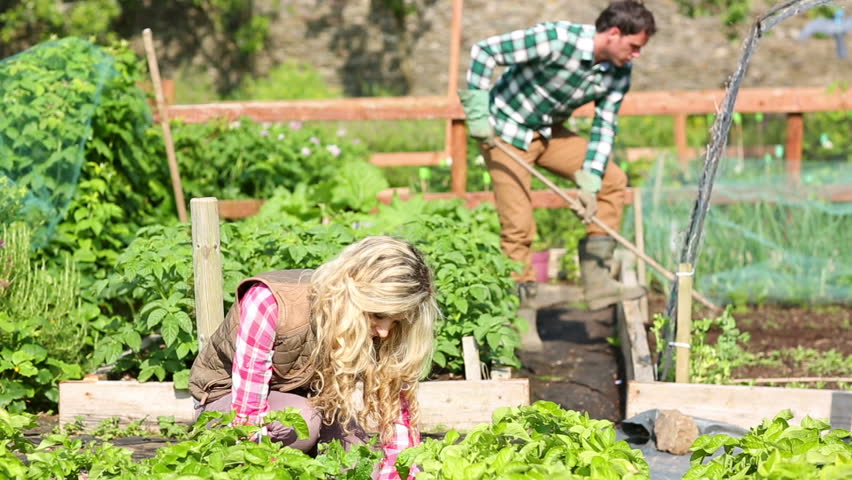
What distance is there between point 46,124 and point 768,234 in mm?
4036

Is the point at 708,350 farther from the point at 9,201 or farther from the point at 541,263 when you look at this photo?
the point at 9,201

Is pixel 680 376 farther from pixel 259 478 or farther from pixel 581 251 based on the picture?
pixel 259 478

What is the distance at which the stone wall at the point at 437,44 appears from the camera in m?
13.5

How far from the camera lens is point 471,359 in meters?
4.22

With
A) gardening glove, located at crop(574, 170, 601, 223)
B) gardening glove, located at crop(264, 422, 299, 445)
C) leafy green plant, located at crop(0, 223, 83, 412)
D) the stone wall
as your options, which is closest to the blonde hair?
gardening glove, located at crop(264, 422, 299, 445)

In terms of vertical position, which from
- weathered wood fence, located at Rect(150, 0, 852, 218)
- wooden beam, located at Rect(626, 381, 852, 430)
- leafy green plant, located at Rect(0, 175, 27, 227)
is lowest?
wooden beam, located at Rect(626, 381, 852, 430)

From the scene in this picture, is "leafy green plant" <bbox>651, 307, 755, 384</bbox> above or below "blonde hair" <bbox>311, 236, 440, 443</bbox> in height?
below

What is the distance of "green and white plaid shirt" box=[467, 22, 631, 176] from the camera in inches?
197

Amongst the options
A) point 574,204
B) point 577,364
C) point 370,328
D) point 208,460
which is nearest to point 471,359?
point 577,364

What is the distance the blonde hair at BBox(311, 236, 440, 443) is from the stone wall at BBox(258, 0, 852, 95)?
10.9 meters

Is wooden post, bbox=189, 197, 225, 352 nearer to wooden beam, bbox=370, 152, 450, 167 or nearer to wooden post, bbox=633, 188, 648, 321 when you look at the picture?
wooden post, bbox=633, 188, 648, 321

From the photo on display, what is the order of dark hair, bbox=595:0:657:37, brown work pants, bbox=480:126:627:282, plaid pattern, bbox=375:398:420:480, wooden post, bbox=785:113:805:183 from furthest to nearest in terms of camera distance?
wooden post, bbox=785:113:805:183
brown work pants, bbox=480:126:627:282
dark hair, bbox=595:0:657:37
plaid pattern, bbox=375:398:420:480

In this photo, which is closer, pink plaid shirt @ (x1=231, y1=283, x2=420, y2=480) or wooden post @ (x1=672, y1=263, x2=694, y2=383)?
pink plaid shirt @ (x1=231, y1=283, x2=420, y2=480)

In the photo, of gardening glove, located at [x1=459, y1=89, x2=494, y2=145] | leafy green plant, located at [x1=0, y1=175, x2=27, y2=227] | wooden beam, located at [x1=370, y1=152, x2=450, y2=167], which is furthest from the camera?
wooden beam, located at [x1=370, y1=152, x2=450, y2=167]
